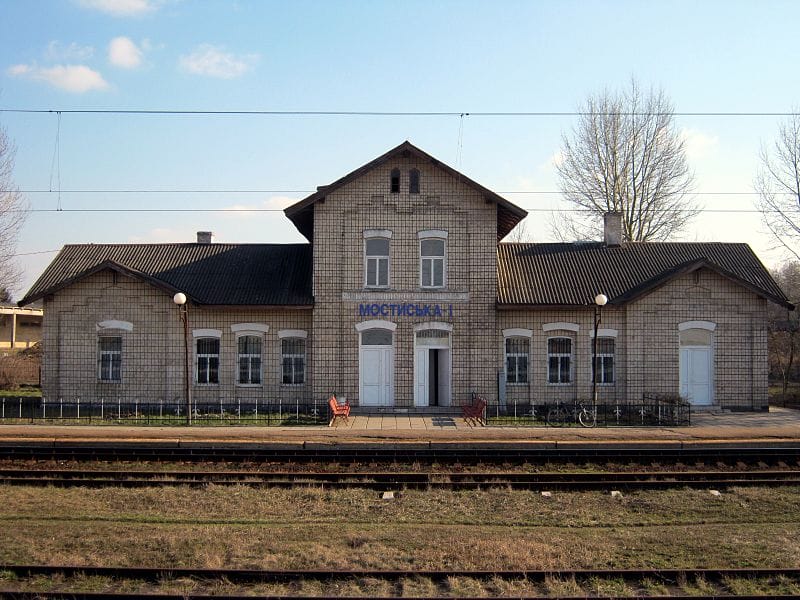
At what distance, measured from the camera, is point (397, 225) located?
2475 cm

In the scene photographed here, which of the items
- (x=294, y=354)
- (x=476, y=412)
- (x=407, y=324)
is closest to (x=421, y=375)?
(x=407, y=324)

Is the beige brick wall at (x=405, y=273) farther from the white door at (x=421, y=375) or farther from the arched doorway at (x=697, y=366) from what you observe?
the arched doorway at (x=697, y=366)

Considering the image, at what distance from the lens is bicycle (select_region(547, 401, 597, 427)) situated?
21.5 metres

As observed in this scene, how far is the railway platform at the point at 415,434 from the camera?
1773 cm

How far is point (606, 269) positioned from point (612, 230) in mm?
2811

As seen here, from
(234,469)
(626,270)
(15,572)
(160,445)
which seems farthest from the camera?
(626,270)

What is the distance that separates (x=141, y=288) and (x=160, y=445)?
9.01 meters

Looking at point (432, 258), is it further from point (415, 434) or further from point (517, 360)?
point (415, 434)

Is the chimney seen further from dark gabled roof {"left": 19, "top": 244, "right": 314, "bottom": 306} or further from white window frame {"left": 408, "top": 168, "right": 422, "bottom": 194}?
dark gabled roof {"left": 19, "top": 244, "right": 314, "bottom": 306}

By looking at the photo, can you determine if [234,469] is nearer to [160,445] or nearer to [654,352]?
[160,445]

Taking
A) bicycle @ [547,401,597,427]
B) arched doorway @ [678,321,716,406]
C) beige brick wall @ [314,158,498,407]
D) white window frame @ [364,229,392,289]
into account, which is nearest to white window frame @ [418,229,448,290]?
beige brick wall @ [314,158,498,407]

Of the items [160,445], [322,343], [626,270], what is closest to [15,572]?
[160,445]

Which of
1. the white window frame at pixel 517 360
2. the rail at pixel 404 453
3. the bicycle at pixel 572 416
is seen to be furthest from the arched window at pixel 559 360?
the rail at pixel 404 453

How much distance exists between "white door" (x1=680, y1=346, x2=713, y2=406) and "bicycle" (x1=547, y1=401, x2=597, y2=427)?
15.4 feet
